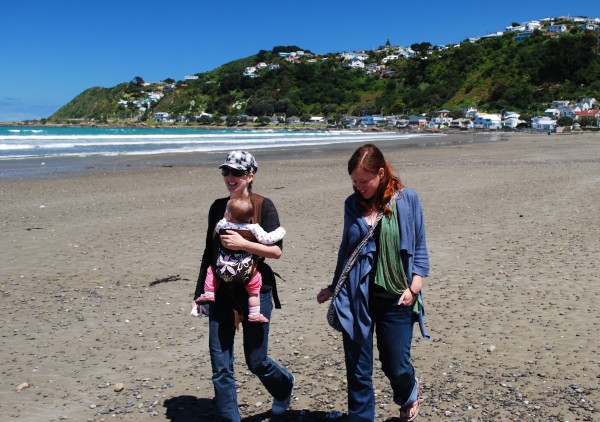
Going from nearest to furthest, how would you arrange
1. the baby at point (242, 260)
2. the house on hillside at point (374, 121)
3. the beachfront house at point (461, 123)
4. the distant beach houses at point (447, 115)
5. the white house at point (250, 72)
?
the baby at point (242, 260), the distant beach houses at point (447, 115), the beachfront house at point (461, 123), the house on hillside at point (374, 121), the white house at point (250, 72)

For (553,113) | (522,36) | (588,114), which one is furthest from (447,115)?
(522,36)

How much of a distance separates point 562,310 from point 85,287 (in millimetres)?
4844

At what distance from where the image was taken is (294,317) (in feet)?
18.1

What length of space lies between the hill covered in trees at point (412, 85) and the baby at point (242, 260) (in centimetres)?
11145

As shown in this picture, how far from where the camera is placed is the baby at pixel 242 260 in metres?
3.13

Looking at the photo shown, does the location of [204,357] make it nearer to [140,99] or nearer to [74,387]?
[74,387]

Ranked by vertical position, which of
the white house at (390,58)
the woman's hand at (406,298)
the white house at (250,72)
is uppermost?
the white house at (390,58)

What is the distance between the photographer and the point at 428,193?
1395cm

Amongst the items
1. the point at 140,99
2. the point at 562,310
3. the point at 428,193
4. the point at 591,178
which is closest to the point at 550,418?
the point at 562,310

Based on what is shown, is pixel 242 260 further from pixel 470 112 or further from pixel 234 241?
pixel 470 112

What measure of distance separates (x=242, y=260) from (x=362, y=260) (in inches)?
24.7

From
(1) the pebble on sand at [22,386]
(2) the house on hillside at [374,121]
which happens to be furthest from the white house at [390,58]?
(1) the pebble on sand at [22,386]

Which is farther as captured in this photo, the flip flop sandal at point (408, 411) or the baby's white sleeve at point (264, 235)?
the flip flop sandal at point (408, 411)

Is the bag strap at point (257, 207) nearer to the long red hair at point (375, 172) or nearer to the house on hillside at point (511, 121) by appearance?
the long red hair at point (375, 172)
